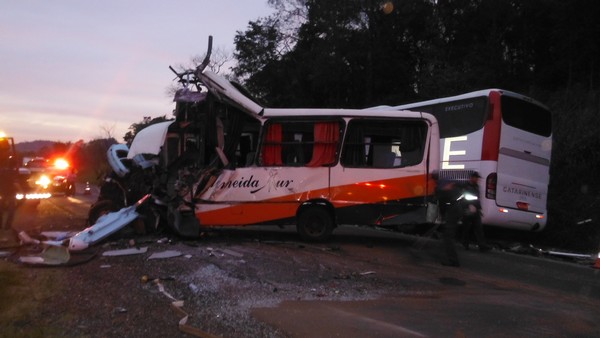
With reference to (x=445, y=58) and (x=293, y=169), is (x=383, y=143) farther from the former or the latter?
(x=445, y=58)

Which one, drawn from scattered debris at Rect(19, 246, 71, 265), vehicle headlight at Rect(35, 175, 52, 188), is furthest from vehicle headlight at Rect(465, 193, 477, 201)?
vehicle headlight at Rect(35, 175, 52, 188)

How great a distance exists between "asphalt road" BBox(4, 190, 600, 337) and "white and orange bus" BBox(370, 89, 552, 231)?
1289mm

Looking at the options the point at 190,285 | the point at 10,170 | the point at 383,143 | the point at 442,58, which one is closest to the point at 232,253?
the point at 190,285

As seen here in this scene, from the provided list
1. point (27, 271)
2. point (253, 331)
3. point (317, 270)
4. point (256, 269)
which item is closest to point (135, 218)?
point (27, 271)

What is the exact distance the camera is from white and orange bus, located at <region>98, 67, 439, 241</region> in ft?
30.0

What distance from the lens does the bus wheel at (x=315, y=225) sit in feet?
30.8

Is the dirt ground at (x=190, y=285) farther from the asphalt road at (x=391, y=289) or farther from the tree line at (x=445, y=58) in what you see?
the tree line at (x=445, y=58)

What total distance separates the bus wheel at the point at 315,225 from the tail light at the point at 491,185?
3.67m

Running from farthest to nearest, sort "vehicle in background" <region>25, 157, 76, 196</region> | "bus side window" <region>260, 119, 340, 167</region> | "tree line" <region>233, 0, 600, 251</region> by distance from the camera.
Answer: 1. "vehicle in background" <region>25, 157, 76, 196</region>
2. "tree line" <region>233, 0, 600, 251</region>
3. "bus side window" <region>260, 119, 340, 167</region>

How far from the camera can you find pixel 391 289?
21.6 ft

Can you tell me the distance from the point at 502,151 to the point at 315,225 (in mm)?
4467

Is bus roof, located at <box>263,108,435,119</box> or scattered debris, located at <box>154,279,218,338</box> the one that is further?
bus roof, located at <box>263,108,435,119</box>

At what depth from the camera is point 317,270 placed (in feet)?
24.1

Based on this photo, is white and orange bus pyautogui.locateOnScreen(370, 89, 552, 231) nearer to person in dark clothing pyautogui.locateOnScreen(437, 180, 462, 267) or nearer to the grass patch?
person in dark clothing pyautogui.locateOnScreen(437, 180, 462, 267)
